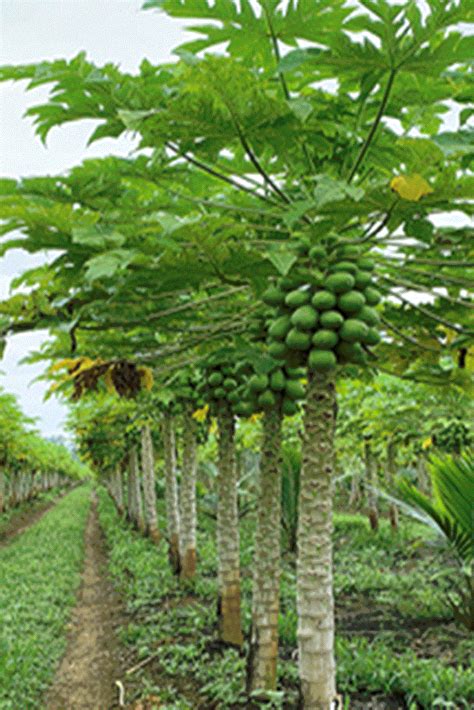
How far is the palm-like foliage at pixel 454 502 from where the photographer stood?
5.30 meters

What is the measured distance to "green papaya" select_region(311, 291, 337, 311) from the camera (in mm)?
2833

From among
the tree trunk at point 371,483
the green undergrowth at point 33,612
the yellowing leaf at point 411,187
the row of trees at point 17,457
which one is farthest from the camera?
the row of trees at point 17,457

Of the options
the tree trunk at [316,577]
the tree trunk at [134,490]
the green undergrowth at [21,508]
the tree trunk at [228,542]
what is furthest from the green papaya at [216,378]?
the green undergrowth at [21,508]

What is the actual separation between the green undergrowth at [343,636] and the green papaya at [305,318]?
194cm

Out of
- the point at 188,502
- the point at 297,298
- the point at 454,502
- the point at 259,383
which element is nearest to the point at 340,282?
the point at 297,298

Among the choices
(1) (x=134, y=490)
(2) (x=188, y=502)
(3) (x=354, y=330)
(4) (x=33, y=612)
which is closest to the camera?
(3) (x=354, y=330)

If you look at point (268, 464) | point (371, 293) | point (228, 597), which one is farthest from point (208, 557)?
point (371, 293)

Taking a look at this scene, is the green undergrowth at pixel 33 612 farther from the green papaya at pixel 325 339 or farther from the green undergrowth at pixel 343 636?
the green papaya at pixel 325 339

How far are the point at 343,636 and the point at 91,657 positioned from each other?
120 inches

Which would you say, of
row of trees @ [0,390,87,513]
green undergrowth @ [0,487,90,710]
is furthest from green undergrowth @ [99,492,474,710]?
row of trees @ [0,390,87,513]

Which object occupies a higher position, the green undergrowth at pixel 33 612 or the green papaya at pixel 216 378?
the green papaya at pixel 216 378

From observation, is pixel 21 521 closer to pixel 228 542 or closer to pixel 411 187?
pixel 228 542

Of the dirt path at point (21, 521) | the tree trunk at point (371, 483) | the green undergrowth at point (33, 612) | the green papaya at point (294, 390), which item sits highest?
the green papaya at point (294, 390)

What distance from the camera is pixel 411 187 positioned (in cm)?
214
